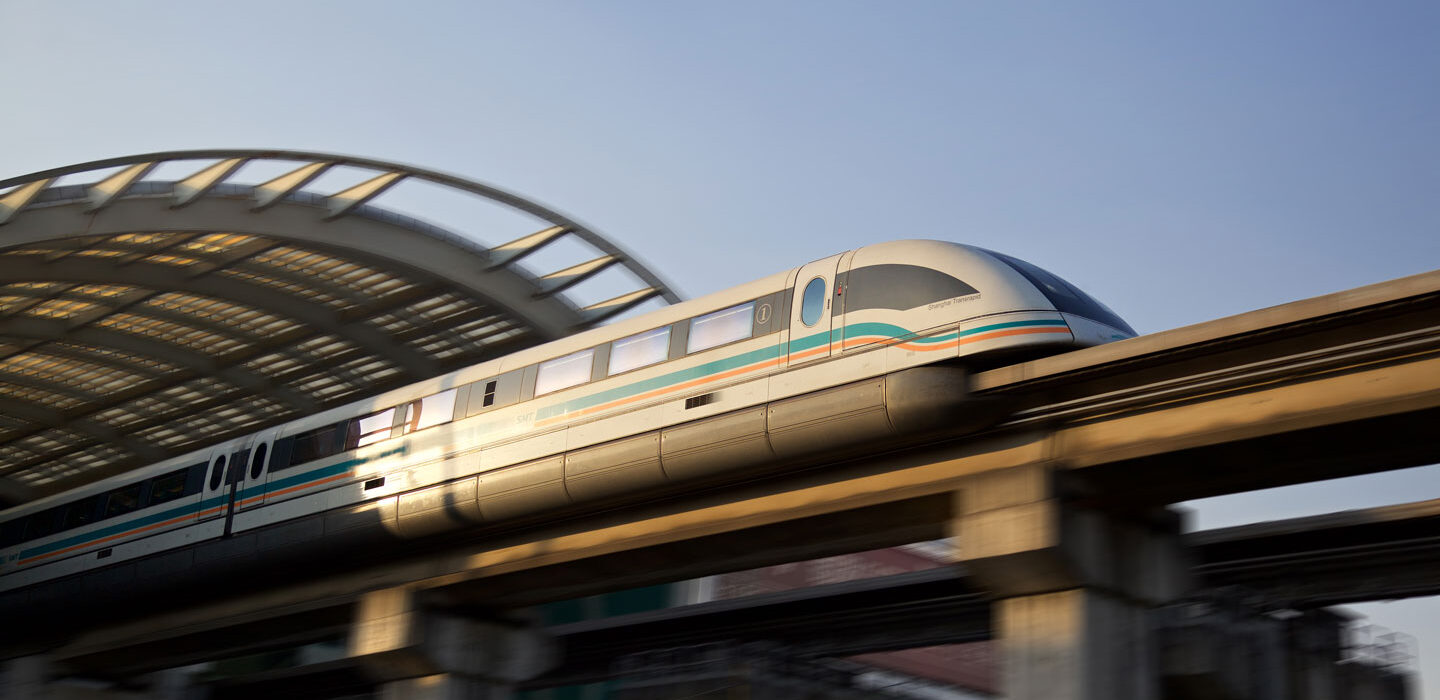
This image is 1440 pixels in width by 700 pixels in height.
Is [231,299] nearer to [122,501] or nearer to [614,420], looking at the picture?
[122,501]

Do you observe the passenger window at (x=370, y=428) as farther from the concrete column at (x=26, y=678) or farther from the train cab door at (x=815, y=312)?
the concrete column at (x=26, y=678)

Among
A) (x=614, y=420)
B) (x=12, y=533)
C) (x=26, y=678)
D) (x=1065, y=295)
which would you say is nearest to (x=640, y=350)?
(x=614, y=420)

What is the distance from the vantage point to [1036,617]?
15.3 meters

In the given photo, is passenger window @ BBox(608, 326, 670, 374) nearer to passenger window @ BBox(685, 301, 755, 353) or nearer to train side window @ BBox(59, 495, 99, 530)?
passenger window @ BBox(685, 301, 755, 353)

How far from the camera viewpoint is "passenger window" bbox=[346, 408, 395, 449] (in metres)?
22.6

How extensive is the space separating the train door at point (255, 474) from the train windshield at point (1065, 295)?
14470mm

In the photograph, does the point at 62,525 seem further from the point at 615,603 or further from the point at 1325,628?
the point at 1325,628

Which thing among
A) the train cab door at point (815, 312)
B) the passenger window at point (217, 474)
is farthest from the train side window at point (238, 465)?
the train cab door at point (815, 312)

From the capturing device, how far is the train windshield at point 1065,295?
15.6 m

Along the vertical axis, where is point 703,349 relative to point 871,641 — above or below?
above

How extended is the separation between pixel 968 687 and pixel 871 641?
34332mm

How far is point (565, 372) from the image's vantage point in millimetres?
20016

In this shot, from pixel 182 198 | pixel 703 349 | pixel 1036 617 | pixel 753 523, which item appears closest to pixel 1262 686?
pixel 1036 617

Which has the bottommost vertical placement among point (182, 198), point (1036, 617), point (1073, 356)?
point (1036, 617)
